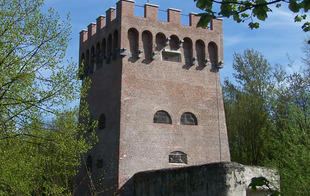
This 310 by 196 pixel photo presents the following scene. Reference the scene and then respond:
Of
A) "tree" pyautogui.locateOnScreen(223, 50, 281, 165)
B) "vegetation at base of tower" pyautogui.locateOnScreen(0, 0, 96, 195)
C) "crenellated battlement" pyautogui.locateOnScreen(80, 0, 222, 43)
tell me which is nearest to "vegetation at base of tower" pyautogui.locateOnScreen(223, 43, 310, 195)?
"tree" pyautogui.locateOnScreen(223, 50, 281, 165)

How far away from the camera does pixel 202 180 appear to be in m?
15.0

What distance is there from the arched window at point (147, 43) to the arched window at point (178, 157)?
468 centimetres

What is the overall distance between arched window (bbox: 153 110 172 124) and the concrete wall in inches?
116

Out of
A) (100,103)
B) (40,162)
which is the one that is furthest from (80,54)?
(40,162)

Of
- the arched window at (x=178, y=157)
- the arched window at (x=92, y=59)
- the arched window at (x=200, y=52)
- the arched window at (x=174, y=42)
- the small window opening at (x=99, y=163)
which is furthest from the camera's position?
the arched window at (x=92, y=59)

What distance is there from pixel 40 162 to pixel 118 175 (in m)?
4.77

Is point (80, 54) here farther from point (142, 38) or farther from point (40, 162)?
point (40, 162)

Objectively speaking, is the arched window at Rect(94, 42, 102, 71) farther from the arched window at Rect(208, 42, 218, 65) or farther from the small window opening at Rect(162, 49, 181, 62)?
the arched window at Rect(208, 42, 218, 65)

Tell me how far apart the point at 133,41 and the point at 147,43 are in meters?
0.71

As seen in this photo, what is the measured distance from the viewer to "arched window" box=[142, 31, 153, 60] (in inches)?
832

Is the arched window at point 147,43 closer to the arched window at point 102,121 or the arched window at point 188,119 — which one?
the arched window at point 188,119

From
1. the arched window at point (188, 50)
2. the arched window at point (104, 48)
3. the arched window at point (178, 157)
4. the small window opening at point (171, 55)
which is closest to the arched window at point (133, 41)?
the small window opening at point (171, 55)

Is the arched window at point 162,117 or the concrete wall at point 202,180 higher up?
the arched window at point 162,117

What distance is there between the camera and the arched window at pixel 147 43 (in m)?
21.1
